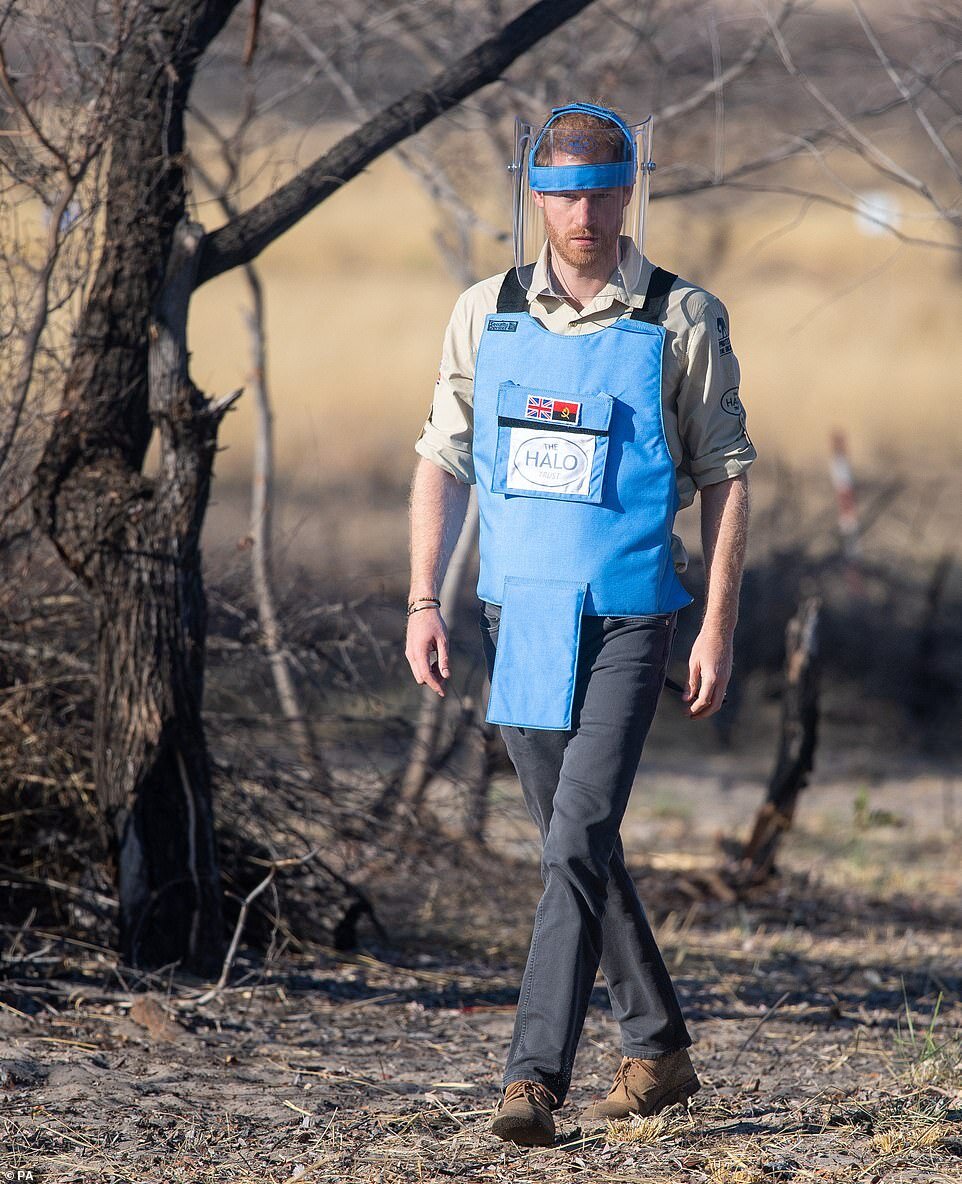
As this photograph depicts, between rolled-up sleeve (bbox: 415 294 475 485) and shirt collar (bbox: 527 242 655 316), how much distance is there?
165 mm

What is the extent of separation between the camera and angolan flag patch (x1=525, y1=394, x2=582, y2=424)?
288 cm

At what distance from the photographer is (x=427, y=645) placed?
119 inches

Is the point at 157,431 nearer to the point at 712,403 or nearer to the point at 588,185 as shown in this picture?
the point at 588,185

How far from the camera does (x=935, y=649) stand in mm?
9492

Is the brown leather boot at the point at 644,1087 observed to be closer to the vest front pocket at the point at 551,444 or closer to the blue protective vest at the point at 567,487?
the blue protective vest at the point at 567,487

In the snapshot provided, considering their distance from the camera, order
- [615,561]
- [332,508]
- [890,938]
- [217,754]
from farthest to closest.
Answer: [332,508] → [890,938] → [217,754] → [615,561]

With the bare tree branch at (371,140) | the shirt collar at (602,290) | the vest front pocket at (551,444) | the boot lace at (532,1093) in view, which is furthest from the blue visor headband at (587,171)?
the boot lace at (532,1093)

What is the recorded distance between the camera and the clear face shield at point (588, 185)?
9.59 ft

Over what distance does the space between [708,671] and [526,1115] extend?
2.98ft

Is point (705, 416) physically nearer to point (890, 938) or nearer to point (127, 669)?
point (127, 669)

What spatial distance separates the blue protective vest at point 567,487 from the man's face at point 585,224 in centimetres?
12

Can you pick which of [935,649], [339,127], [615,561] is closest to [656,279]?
[615,561]

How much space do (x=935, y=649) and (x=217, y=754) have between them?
605cm

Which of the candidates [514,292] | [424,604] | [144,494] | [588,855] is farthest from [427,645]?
[144,494]
